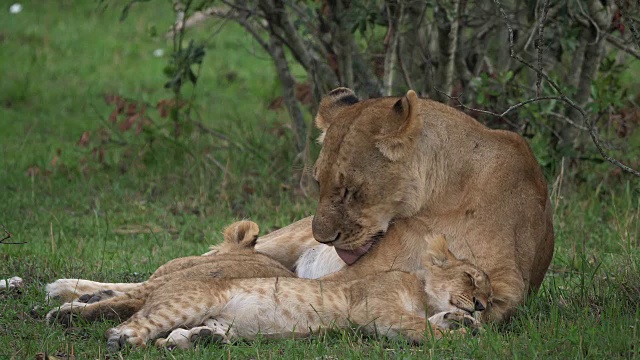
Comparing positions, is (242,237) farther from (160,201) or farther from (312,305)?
(160,201)

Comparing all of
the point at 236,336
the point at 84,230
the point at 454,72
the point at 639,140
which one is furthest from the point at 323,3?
the point at 236,336

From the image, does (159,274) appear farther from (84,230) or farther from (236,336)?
(84,230)

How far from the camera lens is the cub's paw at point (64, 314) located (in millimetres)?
5211

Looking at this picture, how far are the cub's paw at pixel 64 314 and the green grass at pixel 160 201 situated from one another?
0.09 m

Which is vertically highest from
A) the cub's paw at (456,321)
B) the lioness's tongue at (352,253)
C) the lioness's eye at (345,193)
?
the lioness's eye at (345,193)

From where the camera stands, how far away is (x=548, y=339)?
4641 millimetres

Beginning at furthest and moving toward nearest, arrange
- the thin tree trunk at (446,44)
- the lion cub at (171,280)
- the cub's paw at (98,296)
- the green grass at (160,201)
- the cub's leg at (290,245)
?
the thin tree trunk at (446,44) < the cub's leg at (290,245) < the cub's paw at (98,296) < the lion cub at (171,280) < the green grass at (160,201)

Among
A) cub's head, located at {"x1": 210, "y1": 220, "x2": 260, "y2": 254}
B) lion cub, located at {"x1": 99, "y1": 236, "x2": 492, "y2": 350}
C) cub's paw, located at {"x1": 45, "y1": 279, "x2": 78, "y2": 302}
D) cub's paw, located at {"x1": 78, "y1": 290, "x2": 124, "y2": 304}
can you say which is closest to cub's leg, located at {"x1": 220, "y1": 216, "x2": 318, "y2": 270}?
cub's head, located at {"x1": 210, "y1": 220, "x2": 260, "y2": 254}

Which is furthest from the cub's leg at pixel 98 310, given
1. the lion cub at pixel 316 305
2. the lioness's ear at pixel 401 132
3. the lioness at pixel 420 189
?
the lioness's ear at pixel 401 132

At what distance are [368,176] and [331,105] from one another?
647 millimetres

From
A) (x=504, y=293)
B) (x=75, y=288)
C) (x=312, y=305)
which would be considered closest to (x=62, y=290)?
(x=75, y=288)

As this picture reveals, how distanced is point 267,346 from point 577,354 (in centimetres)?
129

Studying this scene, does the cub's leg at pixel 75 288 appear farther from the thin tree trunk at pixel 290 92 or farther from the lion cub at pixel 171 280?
the thin tree trunk at pixel 290 92

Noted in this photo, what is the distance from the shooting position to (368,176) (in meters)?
5.25
